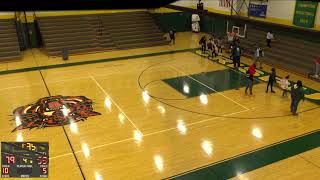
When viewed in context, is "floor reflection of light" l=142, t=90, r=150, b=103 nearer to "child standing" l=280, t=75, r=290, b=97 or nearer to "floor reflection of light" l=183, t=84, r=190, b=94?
"floor reflection of light" l=183, t=84, r=190, b=94

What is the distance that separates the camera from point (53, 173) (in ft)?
30.0

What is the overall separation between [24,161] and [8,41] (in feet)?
66.2

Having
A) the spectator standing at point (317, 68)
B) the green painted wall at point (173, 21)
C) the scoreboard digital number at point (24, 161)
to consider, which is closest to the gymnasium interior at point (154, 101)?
the scoreboard digital number at point (24, 161)

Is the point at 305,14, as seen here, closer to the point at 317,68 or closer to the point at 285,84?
the point at 317,68

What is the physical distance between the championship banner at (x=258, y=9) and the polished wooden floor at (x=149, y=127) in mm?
7588

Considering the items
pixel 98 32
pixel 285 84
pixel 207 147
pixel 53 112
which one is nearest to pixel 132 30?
pixel 98 32

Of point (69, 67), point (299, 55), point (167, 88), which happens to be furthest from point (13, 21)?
point (299, 55)

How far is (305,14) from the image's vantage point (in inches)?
817

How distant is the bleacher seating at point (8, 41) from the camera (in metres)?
21.6

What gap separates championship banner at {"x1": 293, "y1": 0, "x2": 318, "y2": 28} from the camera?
66.5 ft

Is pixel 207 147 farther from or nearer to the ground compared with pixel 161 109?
nearer to the ground

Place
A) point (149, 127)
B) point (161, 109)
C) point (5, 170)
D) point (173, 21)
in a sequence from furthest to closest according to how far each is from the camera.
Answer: point (173, 21), point (161, 109), point (149, 127), point (5, 170)

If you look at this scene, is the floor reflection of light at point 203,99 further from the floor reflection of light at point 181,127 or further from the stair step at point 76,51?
the stair step at point 76,51

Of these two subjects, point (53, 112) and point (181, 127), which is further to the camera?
point (53, 112)
